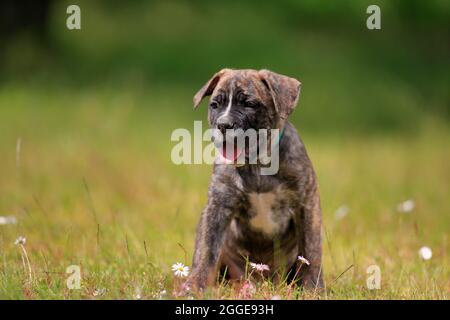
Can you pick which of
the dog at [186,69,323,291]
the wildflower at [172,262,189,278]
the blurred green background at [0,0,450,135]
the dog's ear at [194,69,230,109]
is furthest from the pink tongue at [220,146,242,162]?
the blurred green background at [0,0,450,135]

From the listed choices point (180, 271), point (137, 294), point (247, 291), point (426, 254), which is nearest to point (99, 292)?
point (137, 294)

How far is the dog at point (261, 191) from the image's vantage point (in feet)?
17.5

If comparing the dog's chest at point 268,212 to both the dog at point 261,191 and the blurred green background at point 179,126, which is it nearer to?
the dog at point 261,191

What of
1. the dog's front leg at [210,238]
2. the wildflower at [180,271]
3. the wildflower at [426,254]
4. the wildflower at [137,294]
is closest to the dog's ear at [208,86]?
the dog's front leg at [210,238]

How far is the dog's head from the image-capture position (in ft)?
17.3

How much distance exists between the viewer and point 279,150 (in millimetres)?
5441

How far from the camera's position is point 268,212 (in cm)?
549

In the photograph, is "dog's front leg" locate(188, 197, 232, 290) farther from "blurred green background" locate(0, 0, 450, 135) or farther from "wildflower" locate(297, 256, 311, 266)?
"blurred green background" locate(0, 0, 450, 135)

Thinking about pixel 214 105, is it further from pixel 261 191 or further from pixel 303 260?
pixel 303 260

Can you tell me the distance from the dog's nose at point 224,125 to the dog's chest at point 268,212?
515 millimetres
